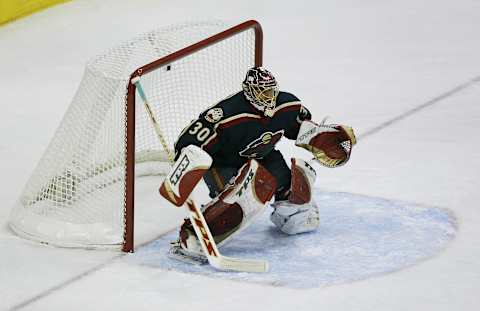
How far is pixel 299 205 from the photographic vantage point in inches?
195

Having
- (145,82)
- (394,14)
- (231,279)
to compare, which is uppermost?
(145,82)

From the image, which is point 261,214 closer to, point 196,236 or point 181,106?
point 196,236

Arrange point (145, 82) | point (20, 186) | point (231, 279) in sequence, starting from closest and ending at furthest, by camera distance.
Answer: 1. point (231, 279)
2. point (145, 82)
3. point (20, 186)

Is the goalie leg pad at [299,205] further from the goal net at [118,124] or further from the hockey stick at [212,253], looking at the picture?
the goal net at [118,124]

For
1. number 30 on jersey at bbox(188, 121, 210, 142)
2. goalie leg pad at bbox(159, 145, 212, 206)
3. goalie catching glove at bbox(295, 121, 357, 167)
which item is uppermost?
number 30 on jersey at bbox(188, 121, 210, 142)

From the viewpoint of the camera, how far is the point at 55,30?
8688 millimetres

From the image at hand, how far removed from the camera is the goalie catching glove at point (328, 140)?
4930 mm

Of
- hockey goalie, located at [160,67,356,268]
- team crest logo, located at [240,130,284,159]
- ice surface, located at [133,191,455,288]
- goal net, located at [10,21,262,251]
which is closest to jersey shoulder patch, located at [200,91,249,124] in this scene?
hockey goalie, located at [160,67,356,268]

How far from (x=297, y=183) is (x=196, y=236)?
0.46m

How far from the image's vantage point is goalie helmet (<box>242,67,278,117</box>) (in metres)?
4.73

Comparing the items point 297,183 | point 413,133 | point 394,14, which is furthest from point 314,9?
point 297,183

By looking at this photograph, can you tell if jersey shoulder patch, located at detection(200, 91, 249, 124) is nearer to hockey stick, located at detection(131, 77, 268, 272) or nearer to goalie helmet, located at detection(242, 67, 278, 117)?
goalie helmet, located at detection(242, 67, 278, 117)

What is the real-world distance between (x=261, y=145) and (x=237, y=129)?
136 mm

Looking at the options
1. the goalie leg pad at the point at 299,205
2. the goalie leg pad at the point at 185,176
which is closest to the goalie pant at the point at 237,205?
the goalie leg pad at the point at 299,205
